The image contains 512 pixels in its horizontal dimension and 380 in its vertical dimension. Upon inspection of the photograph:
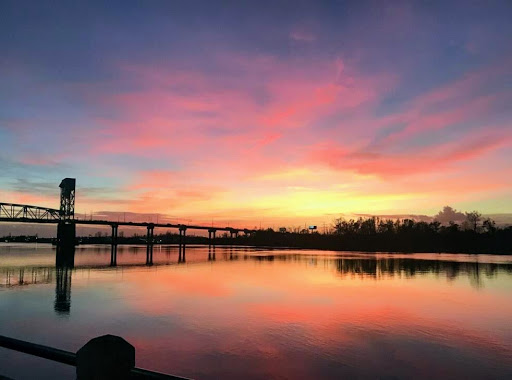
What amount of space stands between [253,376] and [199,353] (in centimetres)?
390

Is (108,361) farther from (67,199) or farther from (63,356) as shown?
(67,199)

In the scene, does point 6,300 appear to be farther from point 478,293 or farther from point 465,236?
point 465,236

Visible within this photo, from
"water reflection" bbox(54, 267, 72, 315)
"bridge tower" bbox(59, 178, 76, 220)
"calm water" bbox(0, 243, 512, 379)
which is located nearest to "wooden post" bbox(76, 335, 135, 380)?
"calm water" bbox(0, 243, 512, 379)

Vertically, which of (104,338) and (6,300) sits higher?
(104,338)

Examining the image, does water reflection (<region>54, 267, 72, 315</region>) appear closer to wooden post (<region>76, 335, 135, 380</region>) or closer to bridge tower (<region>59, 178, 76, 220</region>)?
wooden post (<region>76, 335, 135, 380</region>)

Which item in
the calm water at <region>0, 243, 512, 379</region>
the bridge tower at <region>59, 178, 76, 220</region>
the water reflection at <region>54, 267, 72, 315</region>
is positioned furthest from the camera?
the bridge tower at <region>59, 178, 76, 220</region>

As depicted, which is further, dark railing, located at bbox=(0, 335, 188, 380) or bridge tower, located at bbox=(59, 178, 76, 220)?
bridge tower, located at bbox=(59, 178, 76, 220)

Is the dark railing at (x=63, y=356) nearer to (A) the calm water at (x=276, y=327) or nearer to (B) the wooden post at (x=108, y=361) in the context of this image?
(B) the wooden post at (x=108, y=361)

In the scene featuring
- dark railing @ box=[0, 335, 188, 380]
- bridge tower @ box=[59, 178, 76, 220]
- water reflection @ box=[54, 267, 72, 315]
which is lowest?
water reflection @ box=[54, 267, 72, 315]

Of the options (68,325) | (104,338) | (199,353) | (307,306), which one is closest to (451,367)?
(199,353)

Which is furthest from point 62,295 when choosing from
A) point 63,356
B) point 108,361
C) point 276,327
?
point 108,361

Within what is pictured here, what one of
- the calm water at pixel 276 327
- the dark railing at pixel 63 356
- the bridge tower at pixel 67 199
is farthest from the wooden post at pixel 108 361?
the bridge tower at pixel 67 199

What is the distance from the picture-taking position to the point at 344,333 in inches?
911

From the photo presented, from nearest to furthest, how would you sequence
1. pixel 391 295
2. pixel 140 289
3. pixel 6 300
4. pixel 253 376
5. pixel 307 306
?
pixel 253 376, pixel 307 306, pixel 6 300, pixel 391 295, pixel 140 289
